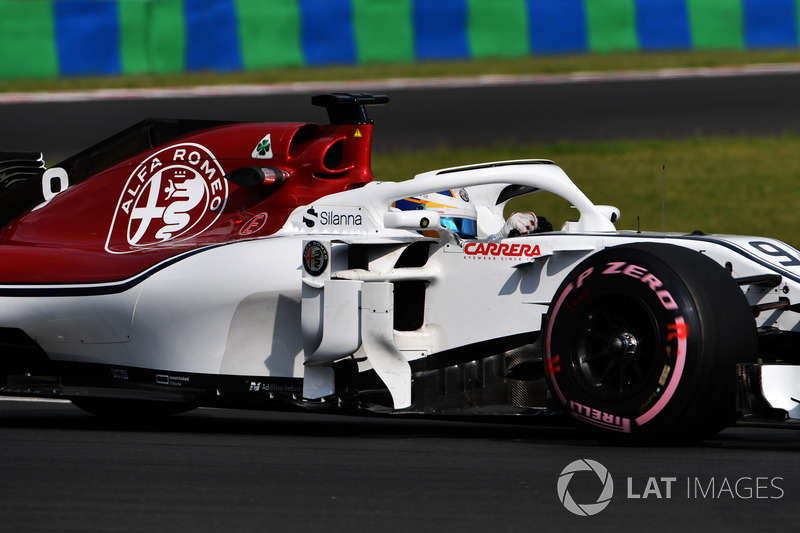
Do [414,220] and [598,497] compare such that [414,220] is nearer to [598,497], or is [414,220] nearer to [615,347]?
[615,347]

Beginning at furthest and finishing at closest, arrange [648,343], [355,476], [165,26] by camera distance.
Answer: [165,26]
[648,343]
[355,476]

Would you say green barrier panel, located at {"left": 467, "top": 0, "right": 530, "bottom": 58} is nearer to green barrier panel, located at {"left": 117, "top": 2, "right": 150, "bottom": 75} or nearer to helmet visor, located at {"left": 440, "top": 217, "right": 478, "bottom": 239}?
green barrier panel, located at {"left": 117, "top": 2, "right": 150, "bottom": 75}

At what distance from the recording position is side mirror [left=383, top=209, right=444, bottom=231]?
599 cm

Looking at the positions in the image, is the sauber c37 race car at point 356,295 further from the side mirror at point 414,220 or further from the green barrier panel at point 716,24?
the green barrier panel at point 716,24

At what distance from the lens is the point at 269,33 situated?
1905 cm

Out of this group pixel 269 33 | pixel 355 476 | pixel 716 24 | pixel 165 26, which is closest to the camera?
pixel 355 476

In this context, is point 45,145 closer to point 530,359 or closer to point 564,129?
point 564,129

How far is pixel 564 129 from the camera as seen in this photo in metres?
16.0

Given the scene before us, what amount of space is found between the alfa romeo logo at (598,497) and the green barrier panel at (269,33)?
14.7 m

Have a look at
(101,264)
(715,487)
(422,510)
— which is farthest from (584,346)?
(101,264)

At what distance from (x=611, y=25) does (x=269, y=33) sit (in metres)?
4.78

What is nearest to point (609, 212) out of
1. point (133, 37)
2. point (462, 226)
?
point (462, 226)

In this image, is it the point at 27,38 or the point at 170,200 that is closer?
the point at 170,200

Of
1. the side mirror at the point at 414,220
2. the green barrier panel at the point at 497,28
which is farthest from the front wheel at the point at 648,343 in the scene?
the green barrier panel at the point at 497,28
